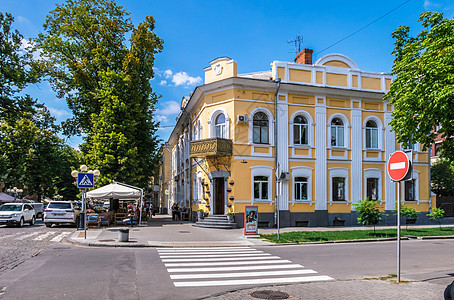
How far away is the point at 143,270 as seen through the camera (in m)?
9.73

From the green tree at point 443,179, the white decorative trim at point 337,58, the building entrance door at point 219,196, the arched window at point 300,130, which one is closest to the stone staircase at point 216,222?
the building entrance door at point 219,196

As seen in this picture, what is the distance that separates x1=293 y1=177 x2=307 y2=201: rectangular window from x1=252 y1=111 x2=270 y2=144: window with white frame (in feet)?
11.0

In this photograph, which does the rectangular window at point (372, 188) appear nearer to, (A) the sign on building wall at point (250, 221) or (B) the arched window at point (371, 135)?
(B) the arched window at point (371, 135)

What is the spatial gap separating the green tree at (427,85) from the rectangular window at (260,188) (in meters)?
8.70

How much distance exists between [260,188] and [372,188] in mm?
8695

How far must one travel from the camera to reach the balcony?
23.2 m

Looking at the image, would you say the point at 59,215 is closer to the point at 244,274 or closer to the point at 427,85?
the point at 244,274

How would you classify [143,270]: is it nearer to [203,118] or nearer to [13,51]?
[203,118]

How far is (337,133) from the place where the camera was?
87.0ft

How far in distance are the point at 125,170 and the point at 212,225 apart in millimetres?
8263

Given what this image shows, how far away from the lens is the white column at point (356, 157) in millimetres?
26328

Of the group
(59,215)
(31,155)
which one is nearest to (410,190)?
(59,215)

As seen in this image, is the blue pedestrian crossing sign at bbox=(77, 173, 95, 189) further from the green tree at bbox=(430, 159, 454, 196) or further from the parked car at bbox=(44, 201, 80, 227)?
the green tree at bbox=(430, 159, 454, 196)

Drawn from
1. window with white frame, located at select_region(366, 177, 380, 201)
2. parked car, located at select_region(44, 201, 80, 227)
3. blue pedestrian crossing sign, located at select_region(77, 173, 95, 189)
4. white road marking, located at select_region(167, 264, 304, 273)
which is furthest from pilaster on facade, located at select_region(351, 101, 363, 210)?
parked car, located at select_region(44, 201, 80, 227)
